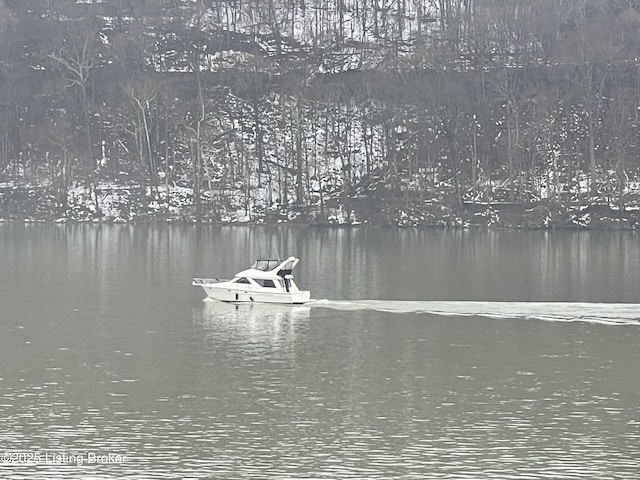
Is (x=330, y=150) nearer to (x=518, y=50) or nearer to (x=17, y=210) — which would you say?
(x=518, y=50)

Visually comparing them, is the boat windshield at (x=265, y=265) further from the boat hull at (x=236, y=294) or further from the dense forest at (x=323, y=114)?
the dense forest at (x=323, y=114)

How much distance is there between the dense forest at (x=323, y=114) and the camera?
117625 mm

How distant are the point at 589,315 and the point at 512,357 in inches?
411

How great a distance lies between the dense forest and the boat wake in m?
54.3

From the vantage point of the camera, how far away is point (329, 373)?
40906 millimetres

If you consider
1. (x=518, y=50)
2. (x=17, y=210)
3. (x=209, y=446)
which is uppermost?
(x=518, y=50)

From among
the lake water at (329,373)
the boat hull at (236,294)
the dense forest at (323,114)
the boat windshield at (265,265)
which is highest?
the dense forest at (323,114)

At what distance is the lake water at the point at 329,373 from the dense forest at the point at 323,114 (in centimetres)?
4171

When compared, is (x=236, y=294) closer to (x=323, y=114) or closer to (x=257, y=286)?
(x=257, y=286)

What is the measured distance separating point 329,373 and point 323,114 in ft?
290

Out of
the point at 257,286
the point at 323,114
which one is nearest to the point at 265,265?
the point at 257,286

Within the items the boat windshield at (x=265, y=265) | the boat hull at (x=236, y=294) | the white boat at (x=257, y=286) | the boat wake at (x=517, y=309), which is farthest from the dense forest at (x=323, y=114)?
the boat hull at (x=236, y=294)

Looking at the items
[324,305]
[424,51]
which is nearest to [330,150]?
[424,51]

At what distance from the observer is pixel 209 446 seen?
31266 mm
